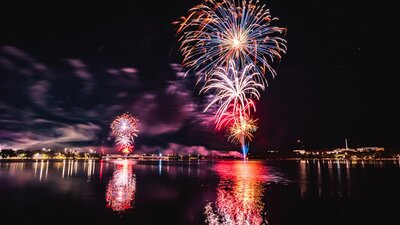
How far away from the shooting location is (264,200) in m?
23.8

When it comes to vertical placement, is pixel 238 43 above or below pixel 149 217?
above

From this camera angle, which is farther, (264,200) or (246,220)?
(264,200)

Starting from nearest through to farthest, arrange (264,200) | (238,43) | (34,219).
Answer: (34,219) < (264,200) < (238,43)

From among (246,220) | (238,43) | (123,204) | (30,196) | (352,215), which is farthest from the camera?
(238,43)

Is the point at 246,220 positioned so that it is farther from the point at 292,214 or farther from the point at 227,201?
the point at 227,201

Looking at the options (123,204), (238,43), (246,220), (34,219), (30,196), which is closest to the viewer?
(246,220)

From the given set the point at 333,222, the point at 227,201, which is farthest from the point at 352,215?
the point at 227,201

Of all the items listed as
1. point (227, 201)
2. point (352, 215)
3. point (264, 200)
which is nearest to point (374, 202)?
point (352, 215)

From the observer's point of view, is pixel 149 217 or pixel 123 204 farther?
pixel 123 204

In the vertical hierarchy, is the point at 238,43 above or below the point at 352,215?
above

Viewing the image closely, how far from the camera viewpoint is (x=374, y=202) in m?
24.6

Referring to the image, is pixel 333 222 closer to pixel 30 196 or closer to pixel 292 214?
pixel 292 214

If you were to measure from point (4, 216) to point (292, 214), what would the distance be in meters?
18.6

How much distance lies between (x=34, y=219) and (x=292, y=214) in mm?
16382
